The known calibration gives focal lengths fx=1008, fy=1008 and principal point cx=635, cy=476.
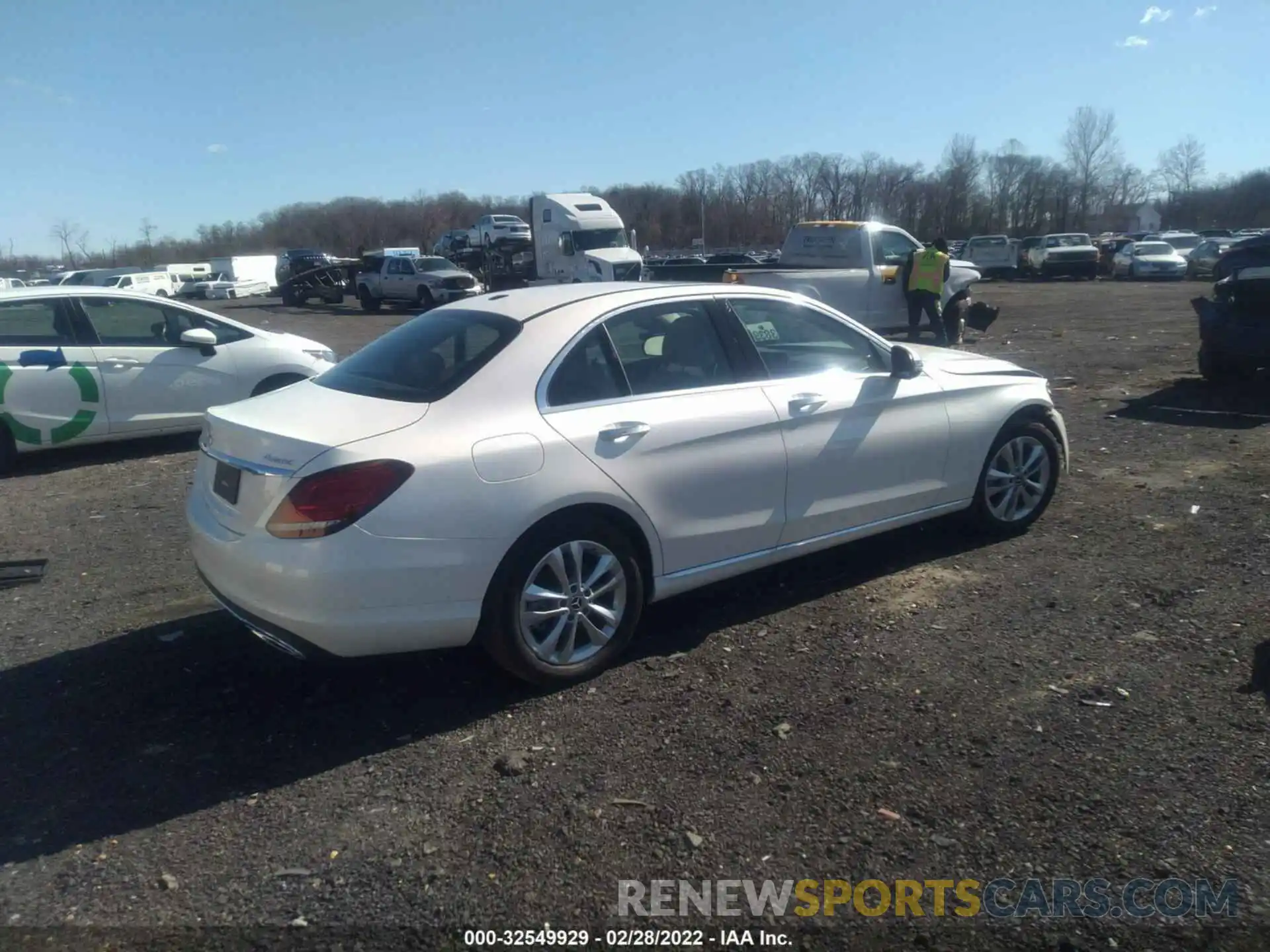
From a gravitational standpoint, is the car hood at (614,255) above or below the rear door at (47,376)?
above

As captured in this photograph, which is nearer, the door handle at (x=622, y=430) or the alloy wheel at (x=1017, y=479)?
the door handle at (x=622, y=430)

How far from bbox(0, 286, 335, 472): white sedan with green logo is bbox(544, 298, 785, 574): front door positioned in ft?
19.6

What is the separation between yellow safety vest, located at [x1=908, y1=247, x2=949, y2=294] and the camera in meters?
15.2

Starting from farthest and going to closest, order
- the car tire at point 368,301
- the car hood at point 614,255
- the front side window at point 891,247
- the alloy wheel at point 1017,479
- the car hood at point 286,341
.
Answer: the car tire at point 368,301 → the car hood at point 614,255 → the front side window at point 891,247 → the car hood at point 286,341 → the alloy wheel at point 1017,479

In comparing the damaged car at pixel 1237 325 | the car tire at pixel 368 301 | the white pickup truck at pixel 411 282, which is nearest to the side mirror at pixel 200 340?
the damaged car at pixel 1237 325

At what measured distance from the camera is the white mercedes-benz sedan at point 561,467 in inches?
147

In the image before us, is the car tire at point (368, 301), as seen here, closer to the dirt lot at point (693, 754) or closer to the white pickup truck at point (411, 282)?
the white pickup truck at point (411, 282)

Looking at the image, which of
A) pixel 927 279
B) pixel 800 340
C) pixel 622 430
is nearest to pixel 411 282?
pixel 927 279

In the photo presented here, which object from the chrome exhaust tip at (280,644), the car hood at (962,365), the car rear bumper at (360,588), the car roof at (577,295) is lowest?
the chrome exhaust tip at (280,644)

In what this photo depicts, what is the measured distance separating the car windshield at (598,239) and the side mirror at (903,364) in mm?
24432

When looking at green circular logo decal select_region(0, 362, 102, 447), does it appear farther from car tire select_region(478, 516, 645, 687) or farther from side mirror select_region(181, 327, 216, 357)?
car tire select_region(478, 516, 645, 687)

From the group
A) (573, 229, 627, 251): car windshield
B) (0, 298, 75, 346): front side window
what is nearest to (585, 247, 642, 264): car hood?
(573, 229, 627, 251): car windshield

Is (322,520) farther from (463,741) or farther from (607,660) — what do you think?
(607,660)

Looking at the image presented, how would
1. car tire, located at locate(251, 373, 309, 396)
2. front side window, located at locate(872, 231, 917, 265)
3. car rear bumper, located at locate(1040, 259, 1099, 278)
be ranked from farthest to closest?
car rear bumper, located at locate(1040, 259, 1099, 278) < front side window, located at locate(872, 231, 917, 265) < car tire, located at locate(251, 373, 309, 396)
